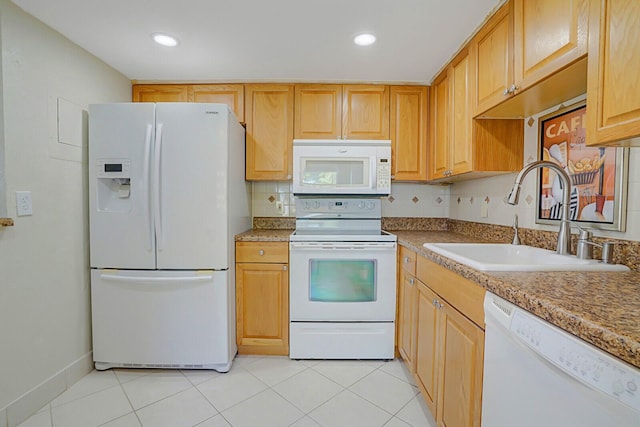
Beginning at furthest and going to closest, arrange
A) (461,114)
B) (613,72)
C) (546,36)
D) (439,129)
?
(439,129)
(461,114)
(546,36)
(613,72)

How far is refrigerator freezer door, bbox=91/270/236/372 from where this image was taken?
6.13ft

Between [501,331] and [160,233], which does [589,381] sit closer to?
[501,331]

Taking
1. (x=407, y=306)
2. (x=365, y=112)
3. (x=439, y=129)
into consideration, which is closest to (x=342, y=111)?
(x=365, y=112)

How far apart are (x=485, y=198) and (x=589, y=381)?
5.54 ft

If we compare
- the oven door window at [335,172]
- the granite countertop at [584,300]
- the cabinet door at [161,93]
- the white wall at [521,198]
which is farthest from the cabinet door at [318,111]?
the granite countertop at [584,300]

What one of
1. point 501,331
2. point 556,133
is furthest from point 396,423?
point 556,133

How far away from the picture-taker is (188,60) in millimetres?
1993

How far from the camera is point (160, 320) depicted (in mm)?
1874

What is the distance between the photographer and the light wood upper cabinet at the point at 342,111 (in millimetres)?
2330

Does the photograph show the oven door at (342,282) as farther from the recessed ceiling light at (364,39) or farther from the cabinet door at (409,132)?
the recessed ceiling light at (364,39)

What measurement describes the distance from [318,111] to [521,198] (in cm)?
155

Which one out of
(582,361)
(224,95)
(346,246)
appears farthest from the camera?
(224,95)

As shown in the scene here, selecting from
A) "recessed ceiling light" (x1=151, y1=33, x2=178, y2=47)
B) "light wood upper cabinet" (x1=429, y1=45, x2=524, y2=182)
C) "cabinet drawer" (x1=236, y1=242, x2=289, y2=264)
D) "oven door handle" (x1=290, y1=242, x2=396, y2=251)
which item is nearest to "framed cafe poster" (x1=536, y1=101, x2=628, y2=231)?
"light wood upper cabinet" (x1=429, y1=45, x2=524, y2=182)

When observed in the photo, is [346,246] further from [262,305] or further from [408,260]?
Answer: [262,305]
